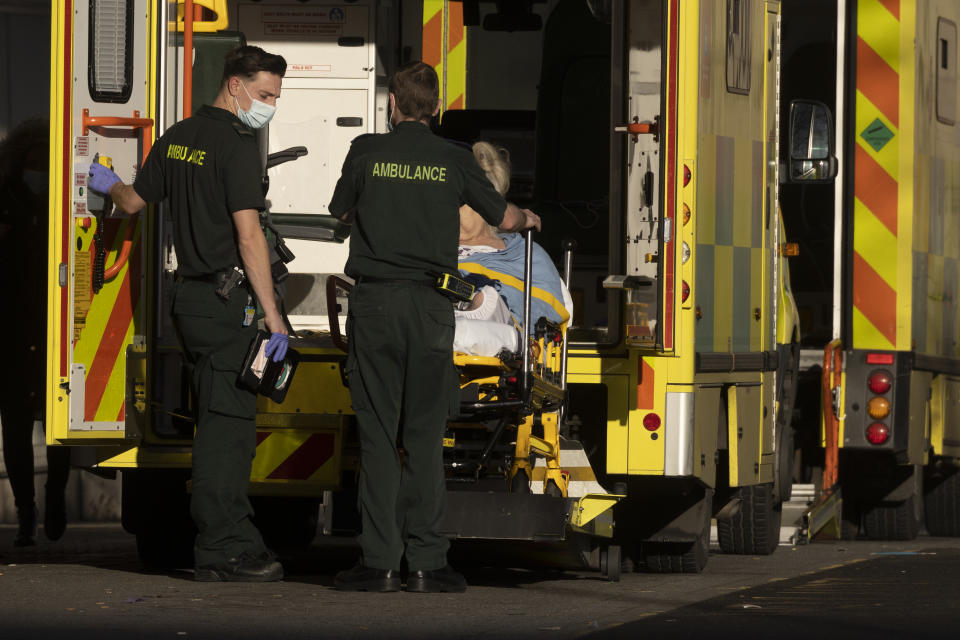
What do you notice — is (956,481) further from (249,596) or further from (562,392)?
(249,596)

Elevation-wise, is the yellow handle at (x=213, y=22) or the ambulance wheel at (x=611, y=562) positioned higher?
the yellow handle at (x=213, y=22)

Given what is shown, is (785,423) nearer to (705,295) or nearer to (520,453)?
(705,295)

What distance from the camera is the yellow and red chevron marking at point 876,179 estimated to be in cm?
1088

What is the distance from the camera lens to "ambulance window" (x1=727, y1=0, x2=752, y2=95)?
8703 millimetres

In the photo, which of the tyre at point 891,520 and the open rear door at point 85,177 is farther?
the tyre at point 891,520

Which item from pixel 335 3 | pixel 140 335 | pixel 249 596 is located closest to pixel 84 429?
pixel 140 335

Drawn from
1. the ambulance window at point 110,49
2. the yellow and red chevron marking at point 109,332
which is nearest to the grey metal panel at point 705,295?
the yellow and red chevron marking at point 109,332

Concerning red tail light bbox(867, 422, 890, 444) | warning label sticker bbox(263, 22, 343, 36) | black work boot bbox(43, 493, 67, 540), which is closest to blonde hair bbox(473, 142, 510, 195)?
warning label sticker bbox(263, 22, 343, 36)

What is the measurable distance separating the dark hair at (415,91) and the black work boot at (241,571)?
1707 mm

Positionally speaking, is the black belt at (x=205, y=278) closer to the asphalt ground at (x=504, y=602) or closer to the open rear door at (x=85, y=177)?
the open rear door at (x=85, y=177)

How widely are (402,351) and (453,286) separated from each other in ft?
0.95

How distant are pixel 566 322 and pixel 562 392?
0.33 metres

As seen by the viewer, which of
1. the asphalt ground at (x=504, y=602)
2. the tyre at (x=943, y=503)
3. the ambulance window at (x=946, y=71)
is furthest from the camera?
the tyre at (x=943, y=503)

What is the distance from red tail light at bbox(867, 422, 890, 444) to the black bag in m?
4.37
